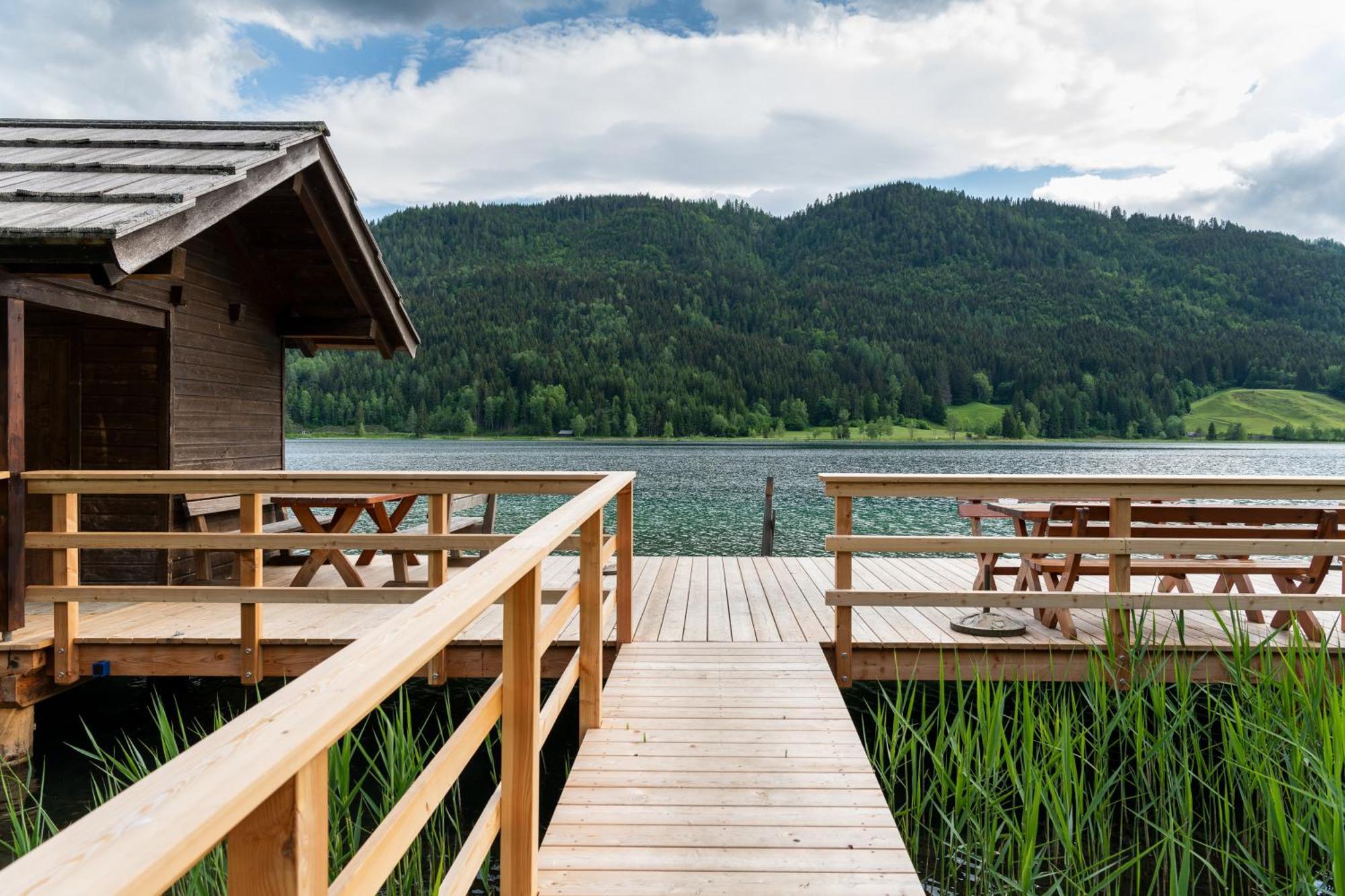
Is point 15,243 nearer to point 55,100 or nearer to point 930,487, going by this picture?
point 930,487

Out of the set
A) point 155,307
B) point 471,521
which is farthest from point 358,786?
point 471,521

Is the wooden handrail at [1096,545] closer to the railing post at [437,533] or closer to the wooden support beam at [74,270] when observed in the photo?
the railing post at [437,533]

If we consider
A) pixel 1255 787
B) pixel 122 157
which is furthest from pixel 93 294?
pixel 1255 787

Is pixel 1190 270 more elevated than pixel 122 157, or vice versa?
pixel 1190 270

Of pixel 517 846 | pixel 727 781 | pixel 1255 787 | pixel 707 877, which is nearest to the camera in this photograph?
pixel 517 846

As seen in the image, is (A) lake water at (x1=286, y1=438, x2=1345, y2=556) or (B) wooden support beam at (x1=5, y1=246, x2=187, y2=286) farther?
(A) lake water at (x1=286, y1=438, x2=1345, y2=556)

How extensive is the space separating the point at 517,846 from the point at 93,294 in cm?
563

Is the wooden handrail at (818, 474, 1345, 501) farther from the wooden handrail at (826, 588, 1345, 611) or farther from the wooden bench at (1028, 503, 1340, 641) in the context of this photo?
the wooden handrail at (826, 588, 1345, 611)

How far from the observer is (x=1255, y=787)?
3.64 metres

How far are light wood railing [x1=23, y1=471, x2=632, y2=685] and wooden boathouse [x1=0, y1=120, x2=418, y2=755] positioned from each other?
25 cm

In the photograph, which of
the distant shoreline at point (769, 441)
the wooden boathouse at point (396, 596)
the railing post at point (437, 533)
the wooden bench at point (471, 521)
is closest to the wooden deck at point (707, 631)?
the wooden boathouse at point (396, 596)

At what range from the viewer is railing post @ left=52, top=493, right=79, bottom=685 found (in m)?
4.89

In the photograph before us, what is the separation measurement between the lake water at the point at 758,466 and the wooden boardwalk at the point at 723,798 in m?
4.98

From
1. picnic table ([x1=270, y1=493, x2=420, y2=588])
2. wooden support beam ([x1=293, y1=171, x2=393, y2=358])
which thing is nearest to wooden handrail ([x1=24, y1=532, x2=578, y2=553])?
picnic table ([x1=270, y1=493, x2=420, y2=588])
